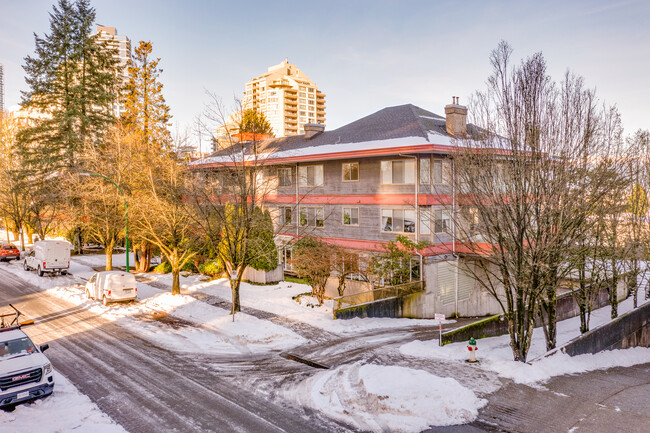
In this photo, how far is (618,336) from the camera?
20.1 meters

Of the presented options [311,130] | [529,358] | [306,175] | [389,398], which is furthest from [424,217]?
[389,398]

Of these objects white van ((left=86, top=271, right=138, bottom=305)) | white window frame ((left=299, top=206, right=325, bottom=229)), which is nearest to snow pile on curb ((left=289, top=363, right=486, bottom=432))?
white van ((left=86, top=271, right=138, bottom=305))

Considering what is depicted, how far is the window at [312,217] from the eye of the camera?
1224 inches

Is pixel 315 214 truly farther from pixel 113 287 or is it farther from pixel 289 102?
pixel 289 102

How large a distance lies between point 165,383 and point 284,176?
22.3 m

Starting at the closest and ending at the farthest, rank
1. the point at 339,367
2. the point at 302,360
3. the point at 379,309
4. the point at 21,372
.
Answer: the point at 21,372, the point at 339,367, the point at 302,360, the point at 379,309

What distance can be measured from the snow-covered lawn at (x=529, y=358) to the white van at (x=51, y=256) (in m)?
27.1

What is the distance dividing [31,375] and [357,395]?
28.2 ft

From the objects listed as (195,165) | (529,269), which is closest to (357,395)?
(529,269)

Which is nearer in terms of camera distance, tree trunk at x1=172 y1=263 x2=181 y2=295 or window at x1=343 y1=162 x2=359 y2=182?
tree trunk at x1=172 y1=263 x2=181 y2=295

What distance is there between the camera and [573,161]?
13625 millimetres

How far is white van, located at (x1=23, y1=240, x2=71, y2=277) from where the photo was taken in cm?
3136

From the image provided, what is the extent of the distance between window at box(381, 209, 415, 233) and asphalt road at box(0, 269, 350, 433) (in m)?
13.3

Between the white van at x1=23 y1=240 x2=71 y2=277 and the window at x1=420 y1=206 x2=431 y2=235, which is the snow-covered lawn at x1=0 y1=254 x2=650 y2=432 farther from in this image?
the window at x1=420 y1=206 x2=431 y2=235
